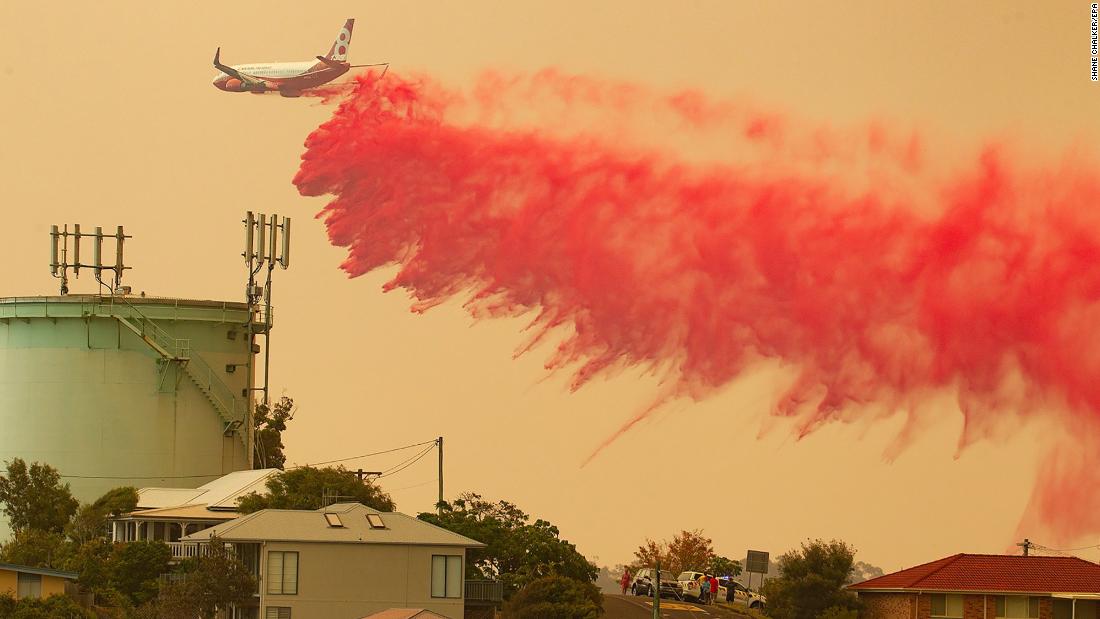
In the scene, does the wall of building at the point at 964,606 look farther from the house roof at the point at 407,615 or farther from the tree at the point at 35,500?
the tree at the point at 35,500

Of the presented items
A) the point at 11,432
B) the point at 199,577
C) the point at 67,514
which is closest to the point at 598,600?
the point at 199,577

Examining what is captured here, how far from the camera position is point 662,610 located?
101m

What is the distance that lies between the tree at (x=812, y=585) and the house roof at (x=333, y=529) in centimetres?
1955

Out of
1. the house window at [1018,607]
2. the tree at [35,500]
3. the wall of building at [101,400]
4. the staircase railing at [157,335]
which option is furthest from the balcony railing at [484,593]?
the staircase railing at [157,335]

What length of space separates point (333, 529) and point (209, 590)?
26.5 feet

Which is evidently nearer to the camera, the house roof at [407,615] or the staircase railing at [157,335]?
the house roof at [407,615]

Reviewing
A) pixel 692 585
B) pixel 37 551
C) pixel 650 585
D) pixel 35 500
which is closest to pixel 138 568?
pixel 37 551

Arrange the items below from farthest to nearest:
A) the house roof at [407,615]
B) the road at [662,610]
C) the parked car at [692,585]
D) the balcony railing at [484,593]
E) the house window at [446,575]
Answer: the parked car at [692,585] → the road at [662,610] → the balcony railing at [484,593] → the house window at [446,575] → the house roof at [407,615]

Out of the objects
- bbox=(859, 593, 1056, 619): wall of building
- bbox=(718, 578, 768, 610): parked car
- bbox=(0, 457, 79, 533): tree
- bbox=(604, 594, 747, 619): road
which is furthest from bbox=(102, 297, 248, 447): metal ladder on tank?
bbox=(859, 593, 1056, 619): wall of building

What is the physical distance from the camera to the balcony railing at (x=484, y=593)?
310 ft

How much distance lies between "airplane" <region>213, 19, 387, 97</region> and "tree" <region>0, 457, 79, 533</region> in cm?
2929

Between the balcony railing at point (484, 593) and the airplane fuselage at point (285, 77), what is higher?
the airplane fuselage at point (285, 77)

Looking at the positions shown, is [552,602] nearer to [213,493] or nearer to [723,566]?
[213,493]

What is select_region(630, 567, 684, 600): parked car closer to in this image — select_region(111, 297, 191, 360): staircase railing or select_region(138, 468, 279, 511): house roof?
select_region(138, 468, 279, 511): house roof
